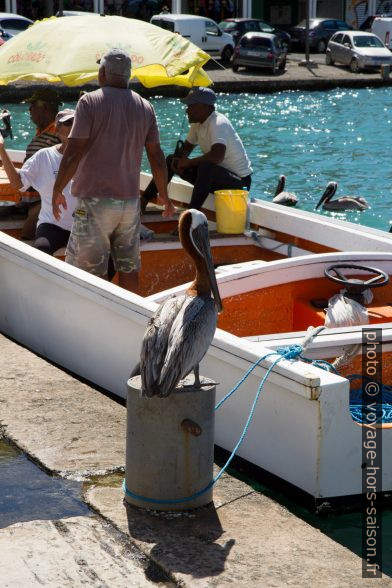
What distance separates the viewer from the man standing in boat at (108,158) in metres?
6.51

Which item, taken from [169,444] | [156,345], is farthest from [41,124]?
[169,444]

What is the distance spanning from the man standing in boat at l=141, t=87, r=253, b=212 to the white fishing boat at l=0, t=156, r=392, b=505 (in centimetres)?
25

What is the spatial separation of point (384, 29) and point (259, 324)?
4307 centimetres

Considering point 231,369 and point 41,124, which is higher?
point 41,124

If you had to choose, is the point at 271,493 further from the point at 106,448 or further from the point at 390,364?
the point at 390,364

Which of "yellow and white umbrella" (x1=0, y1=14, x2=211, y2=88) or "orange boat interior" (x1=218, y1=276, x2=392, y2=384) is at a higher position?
"yellow and white umbrella" (x1=0, y1=14, x2=211, y2=88)

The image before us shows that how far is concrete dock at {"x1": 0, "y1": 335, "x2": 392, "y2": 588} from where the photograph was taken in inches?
163

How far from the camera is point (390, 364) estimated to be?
6.25 metres

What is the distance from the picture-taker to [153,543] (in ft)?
14.4

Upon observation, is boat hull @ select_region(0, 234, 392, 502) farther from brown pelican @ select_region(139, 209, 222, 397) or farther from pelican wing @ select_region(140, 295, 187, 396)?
pelican wing @ select_region(140, 295, 187, 396)

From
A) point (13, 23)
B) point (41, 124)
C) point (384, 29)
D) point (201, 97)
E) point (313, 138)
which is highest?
point (201, 97)

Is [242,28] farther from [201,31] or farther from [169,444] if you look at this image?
[169,444]

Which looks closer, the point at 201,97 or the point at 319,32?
the point at 201,97

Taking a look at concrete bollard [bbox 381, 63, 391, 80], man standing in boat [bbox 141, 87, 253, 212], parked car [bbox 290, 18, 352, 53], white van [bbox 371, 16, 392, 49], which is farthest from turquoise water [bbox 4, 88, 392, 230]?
white van [bbox 371, 16, 392, 49]
